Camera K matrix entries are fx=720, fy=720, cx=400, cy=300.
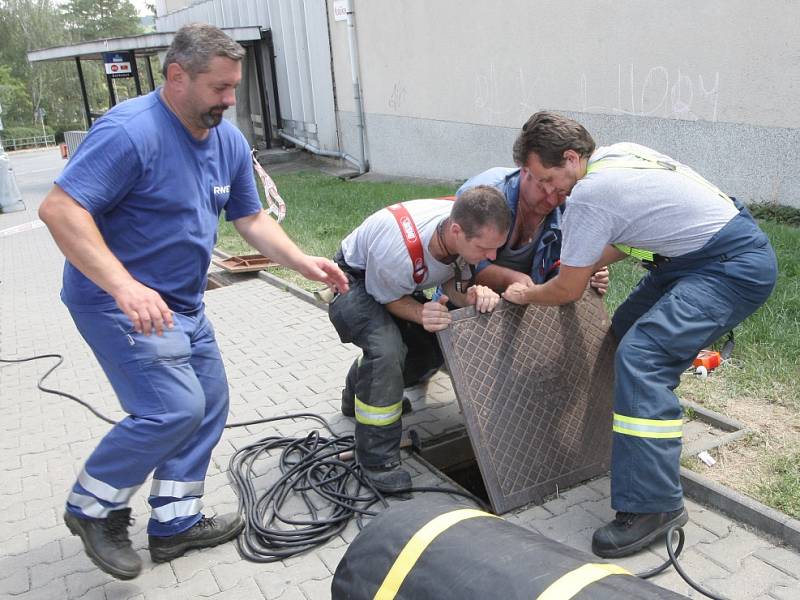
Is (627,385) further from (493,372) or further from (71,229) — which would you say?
(71,229)

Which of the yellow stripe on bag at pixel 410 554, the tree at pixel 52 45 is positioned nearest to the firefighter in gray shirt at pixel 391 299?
the yellow stripe on bag at pixel 410 554

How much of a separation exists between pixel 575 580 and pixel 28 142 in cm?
5548

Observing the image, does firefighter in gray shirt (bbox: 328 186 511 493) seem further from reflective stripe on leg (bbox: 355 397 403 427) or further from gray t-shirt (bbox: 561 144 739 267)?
gray t-shirt (bbox: 561 144 739 267)

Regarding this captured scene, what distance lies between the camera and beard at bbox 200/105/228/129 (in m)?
2.90

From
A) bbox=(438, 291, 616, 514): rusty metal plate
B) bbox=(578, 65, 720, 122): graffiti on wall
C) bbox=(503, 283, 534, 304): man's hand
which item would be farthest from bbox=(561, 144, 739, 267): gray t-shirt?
bbox=(578, 65, 720, 122): graffiti on wall

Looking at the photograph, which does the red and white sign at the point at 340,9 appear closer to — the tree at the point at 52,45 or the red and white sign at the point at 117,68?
→ the red and white sign at the point at 117,68

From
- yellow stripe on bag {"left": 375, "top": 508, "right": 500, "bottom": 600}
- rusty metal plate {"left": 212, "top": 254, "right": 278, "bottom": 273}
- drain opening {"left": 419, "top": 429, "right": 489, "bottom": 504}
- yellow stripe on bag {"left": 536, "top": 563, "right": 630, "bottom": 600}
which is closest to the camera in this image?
yellow stripe on bag {"left": 536, "top": 563, "right": 630, "bottom": 600}

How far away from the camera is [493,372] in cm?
342

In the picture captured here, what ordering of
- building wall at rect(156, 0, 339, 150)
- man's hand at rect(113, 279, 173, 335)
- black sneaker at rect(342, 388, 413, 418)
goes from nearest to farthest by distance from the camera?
man's hand at rect(113, 279, 173, 335) → black sneaker at rect(342, 388, 413, 418) → building wall at rect(156, 0, 339, 150)

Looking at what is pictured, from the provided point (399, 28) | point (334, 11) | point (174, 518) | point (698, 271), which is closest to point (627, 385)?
point (698, 271)

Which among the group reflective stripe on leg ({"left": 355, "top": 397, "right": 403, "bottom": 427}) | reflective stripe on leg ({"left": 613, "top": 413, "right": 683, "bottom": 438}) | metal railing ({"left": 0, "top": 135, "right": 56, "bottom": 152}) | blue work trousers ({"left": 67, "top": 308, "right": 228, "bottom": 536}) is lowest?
metal railing ({"left": 0, "top": 135, "right": 56, "bottom": 152})

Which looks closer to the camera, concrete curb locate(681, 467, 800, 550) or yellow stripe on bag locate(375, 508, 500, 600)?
yellow stripe on bag locate(375, 508, 500, 600)

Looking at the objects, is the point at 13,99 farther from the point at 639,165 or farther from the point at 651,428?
the point at 651,428

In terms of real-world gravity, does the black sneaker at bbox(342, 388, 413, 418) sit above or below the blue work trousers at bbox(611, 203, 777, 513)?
below
